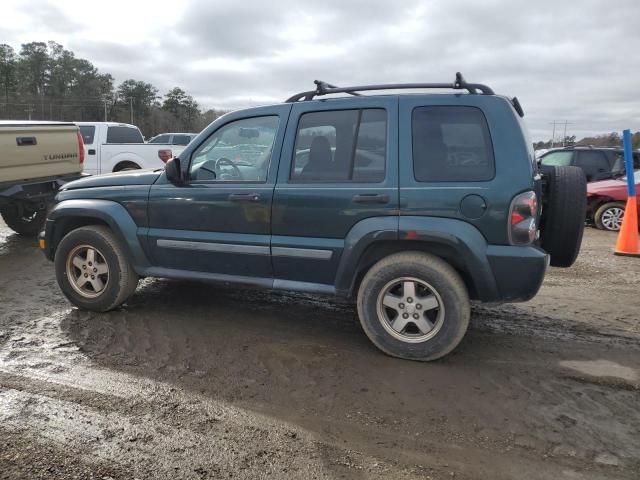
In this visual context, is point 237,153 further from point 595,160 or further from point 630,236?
point 595,160

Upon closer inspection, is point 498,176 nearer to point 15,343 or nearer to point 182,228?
point 182,228

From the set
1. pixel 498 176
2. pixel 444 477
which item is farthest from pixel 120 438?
pixel 498 176

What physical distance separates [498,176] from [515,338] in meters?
1.55

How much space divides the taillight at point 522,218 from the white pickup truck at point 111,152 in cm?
987

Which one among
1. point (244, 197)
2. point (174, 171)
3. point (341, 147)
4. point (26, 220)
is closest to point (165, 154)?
point (26, 220)

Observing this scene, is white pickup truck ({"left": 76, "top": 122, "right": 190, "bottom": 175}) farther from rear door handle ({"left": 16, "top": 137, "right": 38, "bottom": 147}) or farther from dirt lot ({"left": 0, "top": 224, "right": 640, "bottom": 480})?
dirt lot ({"left": 0, "top": 224, "right": 640, "bottom": 480})

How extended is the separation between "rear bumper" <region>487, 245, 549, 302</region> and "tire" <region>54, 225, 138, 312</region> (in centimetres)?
315

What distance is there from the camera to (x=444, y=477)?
2.40m

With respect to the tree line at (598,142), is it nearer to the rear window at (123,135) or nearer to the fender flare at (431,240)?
the fender flare at (431,240)

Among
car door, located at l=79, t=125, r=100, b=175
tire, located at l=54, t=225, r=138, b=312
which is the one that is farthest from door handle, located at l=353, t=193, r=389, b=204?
car door, located at l=79, t=125, r=100, b=175

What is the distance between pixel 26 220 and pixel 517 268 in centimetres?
779

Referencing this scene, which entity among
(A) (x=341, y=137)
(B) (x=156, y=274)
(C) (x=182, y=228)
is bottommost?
(B) (x=156, y=274)

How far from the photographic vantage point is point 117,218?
4.35m

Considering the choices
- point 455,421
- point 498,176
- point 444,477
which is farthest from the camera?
point 498,176
